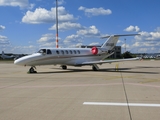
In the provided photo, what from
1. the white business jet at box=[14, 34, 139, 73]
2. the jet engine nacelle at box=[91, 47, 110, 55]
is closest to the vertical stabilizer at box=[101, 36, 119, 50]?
the white business jet at box=[14, 34, 139, 73]

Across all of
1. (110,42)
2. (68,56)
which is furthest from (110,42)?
(68,56)

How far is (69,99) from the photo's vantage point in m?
8.69

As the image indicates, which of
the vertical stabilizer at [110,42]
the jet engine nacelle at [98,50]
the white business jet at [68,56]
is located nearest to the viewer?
the white business jet at [68,56]

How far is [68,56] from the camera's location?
26.7 metres

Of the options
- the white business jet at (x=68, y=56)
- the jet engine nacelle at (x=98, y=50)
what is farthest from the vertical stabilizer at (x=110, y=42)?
the jet engine nacelle at (x=98, y=50)

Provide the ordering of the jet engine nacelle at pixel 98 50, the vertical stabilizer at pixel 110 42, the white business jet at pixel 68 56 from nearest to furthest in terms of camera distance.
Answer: the white business jet at pixel 68 56, the jet engine nacelle at pixel 98 50, the vertical stabilizer at pixel 110 42

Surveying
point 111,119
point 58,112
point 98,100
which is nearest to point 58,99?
point 98,100

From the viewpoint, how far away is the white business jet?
22956mm

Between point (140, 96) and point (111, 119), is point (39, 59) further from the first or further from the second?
point (111, 119)

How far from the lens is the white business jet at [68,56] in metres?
23.0

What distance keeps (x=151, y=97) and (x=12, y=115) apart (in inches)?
212

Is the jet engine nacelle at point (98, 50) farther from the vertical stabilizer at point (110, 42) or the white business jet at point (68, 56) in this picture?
the vertical stabilizer at point (110, 42)

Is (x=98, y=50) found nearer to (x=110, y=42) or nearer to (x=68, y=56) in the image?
(x=110, y=42)

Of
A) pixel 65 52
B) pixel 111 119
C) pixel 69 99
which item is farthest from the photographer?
pixel 65 52
